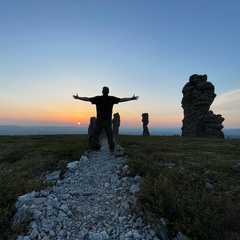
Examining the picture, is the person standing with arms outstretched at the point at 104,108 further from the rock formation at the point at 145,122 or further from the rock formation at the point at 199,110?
the rock formation at the point at 145,122

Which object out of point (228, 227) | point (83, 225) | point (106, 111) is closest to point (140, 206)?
point (83, 225)

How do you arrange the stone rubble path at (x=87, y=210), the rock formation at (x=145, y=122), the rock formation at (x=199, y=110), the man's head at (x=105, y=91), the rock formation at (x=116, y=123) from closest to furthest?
1. the stone rubble path at (x=87, y=210)
2. the man's head at (x=105, y=91)
3. the rock formation at (x=199, y=110)
4. the rock formation at (x=116, y=123)
5. the rock formation at (x=145, y=122)

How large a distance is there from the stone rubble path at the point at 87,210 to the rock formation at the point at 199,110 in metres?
49.1

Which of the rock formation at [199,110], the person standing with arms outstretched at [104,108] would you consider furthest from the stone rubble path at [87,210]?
the rock formation at [199,110]

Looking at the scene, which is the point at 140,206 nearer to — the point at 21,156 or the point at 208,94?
the point at 21,156

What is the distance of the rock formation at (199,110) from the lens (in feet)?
175

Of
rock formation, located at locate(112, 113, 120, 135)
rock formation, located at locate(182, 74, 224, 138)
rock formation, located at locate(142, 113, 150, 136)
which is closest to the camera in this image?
rock formation, located at locate(182, 74, 224, 138)

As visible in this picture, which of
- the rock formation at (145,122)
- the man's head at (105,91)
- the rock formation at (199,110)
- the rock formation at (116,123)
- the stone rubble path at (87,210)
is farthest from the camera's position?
the rock formation at (145,122)

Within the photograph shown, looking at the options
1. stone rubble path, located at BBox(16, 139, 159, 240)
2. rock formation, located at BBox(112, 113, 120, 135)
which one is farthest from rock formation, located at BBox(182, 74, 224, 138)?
stone rubble path, located at BBox(16, 139, 159, 240)

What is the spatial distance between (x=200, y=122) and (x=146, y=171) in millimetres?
49792

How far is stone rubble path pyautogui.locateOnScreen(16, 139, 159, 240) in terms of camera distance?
216 inches

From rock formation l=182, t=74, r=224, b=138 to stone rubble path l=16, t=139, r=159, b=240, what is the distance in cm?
4910

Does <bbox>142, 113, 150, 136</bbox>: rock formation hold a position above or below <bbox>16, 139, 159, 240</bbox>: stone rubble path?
above

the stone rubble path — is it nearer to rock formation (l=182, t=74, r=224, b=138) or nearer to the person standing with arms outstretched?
the person standing with arms outstretched
